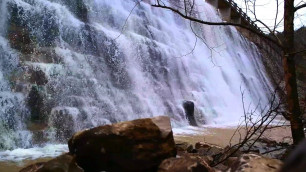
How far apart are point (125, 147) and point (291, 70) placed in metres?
2.11

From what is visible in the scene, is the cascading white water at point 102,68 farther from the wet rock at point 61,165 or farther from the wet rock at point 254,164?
the wet rock at point 61,165

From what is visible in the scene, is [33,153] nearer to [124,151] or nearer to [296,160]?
[124,151]

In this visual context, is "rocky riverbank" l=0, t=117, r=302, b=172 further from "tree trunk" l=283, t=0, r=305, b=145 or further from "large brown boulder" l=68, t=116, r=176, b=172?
"tree trunk" l=283, t=0, r=305, b=145

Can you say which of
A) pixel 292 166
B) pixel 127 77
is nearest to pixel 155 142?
pixel 292 166

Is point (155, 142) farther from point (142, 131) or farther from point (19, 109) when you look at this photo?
point (19, 109)

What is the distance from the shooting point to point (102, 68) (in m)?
10.0

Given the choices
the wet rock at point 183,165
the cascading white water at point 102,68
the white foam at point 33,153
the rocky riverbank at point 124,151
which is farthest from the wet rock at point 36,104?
the wet rock at point 183,165

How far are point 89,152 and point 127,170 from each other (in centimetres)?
41

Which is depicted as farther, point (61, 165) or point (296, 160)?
point (61, 165)

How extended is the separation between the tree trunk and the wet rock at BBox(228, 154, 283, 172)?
51.8 inches

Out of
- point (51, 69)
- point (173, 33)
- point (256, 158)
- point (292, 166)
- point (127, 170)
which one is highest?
point (173, 33)

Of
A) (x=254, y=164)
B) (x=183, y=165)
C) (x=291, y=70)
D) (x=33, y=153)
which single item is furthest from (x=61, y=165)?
(x=33, y=153)

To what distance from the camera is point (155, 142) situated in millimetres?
3299

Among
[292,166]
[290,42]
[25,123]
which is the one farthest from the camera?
[25,123]
